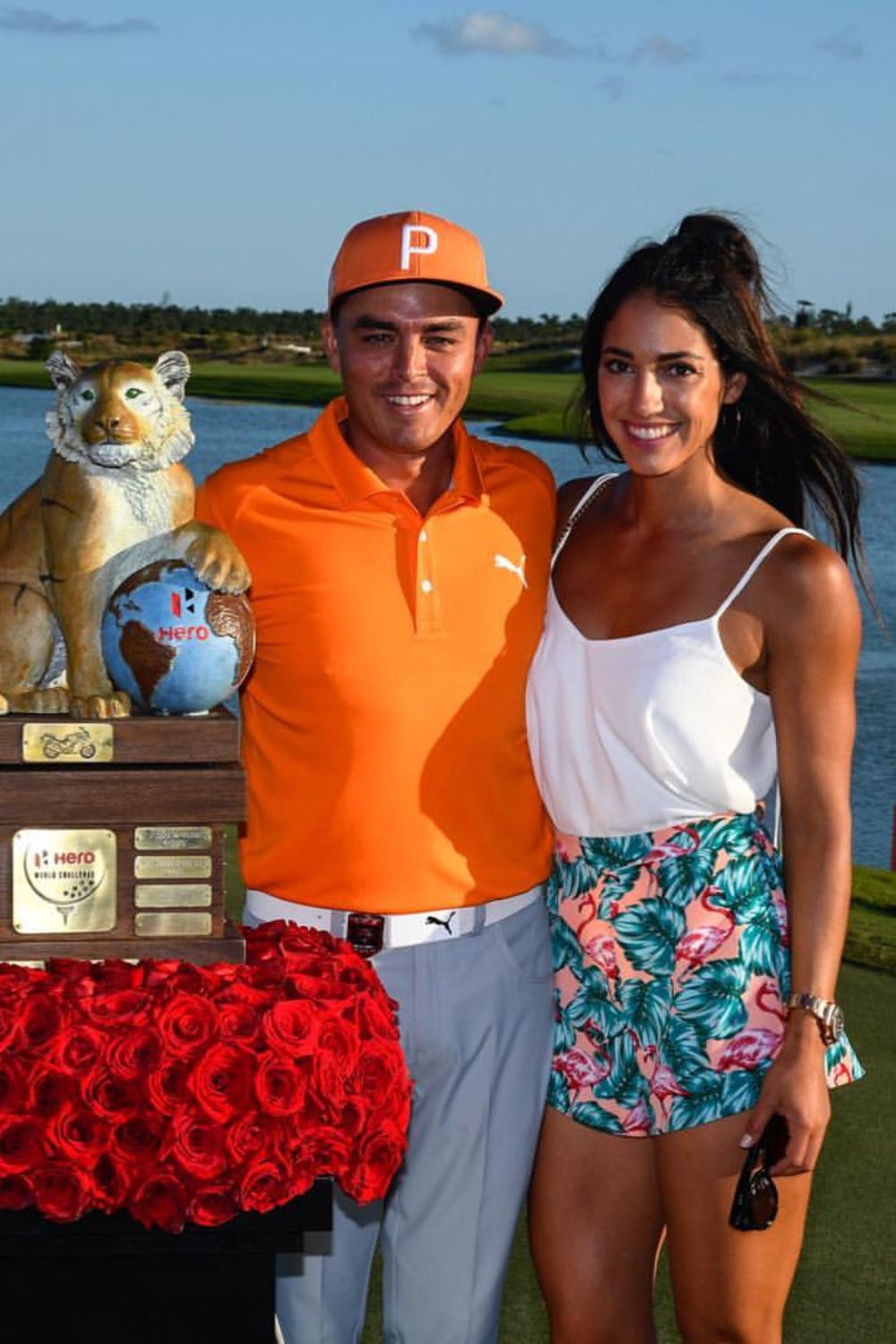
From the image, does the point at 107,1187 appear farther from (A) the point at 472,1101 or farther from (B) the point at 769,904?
(B) the point at 769,904

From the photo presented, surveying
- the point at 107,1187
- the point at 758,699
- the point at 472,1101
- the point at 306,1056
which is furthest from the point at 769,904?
the point at 107,1187

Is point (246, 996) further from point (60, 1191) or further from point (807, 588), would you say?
point (807, 588)

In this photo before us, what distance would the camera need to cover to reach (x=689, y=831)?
9.33 feet

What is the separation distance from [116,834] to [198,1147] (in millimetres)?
419

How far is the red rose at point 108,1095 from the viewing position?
2.32 m

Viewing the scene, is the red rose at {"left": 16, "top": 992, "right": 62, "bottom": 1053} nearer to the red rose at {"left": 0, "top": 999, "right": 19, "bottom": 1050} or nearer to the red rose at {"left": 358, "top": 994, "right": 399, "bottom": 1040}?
the red rose at {"left": 0, "top": 999, "right": 19, "bottom": 1050}

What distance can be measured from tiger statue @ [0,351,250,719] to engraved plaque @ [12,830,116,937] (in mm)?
169

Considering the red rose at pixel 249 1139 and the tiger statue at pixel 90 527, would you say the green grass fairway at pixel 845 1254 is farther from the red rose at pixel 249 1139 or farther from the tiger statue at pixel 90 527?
the tiger statue at pixel 90 527

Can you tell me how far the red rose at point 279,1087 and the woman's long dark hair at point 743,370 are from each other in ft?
3.75

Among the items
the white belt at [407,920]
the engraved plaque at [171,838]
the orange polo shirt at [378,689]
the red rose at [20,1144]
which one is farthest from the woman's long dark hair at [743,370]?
the red rose at [20,1144]

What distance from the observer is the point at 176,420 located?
2.62 metres

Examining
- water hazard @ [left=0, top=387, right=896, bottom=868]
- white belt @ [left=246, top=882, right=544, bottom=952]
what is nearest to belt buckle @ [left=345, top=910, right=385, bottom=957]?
white belt @ [left=246, top=882, right=544, bottom=952]

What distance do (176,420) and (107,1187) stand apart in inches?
37.7

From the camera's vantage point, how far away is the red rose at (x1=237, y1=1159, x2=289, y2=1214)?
2.33 metres
